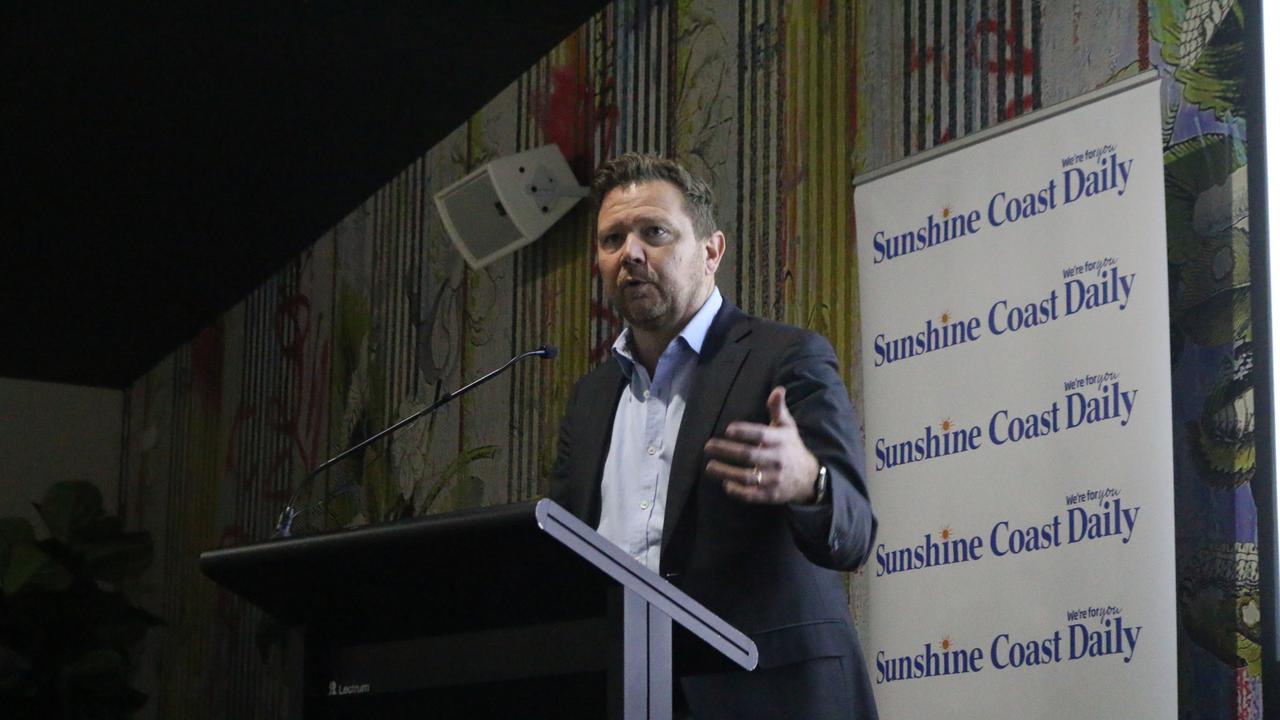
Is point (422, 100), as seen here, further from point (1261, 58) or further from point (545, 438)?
point (1261, 58)

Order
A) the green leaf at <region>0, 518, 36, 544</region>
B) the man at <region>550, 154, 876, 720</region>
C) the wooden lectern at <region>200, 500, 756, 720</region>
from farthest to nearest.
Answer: the green leaf at <region>0, 518, 36, 544</region> → the man at <region>550, 154, 876, 720</region> → the wooden lectern at <region>200, 500, 756, 720</region>

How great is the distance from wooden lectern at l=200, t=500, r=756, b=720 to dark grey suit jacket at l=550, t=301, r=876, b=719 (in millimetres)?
176

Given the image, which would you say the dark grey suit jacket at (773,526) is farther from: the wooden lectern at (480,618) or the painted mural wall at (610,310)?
the painted mural wall at (610,310)

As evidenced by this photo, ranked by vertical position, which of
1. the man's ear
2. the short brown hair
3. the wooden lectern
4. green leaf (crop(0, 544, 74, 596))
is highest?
the short brown hair

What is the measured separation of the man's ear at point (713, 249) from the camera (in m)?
2.55

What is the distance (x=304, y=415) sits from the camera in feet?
21.2

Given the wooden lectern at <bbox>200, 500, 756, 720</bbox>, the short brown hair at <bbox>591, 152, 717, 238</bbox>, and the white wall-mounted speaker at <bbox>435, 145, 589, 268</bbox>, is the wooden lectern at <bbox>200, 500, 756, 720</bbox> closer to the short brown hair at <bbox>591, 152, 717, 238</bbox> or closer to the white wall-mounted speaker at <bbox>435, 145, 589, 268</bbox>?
the short brown hair at <bbox>591, 152, 717, 238</bbox>

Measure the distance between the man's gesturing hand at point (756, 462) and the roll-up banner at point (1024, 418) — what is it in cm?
116

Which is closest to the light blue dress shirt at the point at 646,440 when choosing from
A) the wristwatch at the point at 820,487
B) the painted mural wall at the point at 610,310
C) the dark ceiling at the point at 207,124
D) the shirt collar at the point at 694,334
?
the shirt collar at the point at 694,334

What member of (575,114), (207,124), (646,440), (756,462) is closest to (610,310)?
(575,114)

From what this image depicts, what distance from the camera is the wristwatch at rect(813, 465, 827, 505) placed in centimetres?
184

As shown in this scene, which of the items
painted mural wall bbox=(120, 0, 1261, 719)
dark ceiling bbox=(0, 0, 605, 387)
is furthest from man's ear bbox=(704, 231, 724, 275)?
dark ceiling bbox=(0, 0, 605, 387)

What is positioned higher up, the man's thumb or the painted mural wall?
the painted mural wall

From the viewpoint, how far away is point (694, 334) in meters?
2.39
